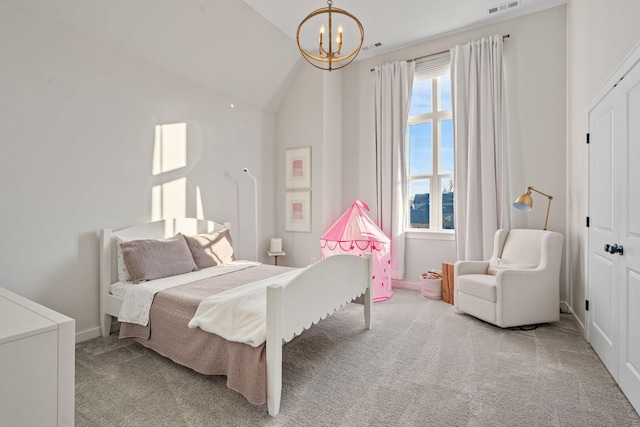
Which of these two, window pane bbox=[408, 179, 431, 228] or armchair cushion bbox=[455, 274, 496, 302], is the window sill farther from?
armchair cushion bbox=[455, 274, 496, 302]

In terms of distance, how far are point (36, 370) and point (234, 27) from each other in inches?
144

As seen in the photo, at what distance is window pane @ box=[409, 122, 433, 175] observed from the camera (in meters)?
4.55

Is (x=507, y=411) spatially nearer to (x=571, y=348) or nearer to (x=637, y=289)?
(x=637, y=289)

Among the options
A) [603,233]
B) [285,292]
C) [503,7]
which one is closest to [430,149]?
[503,7]

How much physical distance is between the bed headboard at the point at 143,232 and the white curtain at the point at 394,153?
2.21 metres

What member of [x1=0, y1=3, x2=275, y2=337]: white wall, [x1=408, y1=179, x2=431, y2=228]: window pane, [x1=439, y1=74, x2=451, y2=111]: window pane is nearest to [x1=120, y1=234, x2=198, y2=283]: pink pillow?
[x1=0, y1=3, x2=275, y2=337]: white wall

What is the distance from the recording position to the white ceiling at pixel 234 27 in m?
2.76

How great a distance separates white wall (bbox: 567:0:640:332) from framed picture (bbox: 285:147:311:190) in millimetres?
3093

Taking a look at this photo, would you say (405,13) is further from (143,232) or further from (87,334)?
(87,334)

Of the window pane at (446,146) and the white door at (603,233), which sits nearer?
the white door at (603,233)

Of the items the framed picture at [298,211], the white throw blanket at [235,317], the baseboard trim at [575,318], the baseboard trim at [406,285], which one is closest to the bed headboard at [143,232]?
the framed picture at [298,211]

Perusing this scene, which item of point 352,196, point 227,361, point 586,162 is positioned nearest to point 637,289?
point 586,162

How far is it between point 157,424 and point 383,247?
2.97m

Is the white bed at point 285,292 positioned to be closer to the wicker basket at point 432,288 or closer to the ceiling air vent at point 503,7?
the wicker basket at point 432,288
